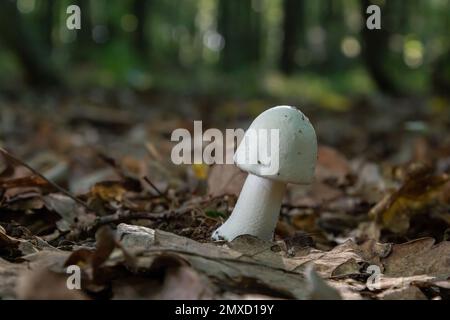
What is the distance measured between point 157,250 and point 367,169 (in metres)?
2.68

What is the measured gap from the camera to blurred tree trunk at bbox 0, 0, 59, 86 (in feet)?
30.6

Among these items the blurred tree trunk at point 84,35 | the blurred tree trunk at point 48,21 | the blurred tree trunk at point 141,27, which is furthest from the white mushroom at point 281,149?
the blurred tree trunk at point 48,21

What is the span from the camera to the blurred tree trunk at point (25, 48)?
931cm

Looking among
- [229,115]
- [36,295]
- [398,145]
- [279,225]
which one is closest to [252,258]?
[36,295]

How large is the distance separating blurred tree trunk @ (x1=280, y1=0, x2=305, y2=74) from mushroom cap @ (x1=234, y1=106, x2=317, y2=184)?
51.3 ft

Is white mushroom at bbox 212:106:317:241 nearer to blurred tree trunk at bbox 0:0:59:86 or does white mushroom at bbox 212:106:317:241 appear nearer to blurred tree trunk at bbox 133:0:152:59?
blurred tree trunk at bbox 0:0:59:86

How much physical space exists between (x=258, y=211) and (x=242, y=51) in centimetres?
2579

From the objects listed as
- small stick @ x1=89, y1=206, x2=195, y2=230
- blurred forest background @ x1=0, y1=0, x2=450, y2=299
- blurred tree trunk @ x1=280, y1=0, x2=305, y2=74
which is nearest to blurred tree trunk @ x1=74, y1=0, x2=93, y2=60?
blurred tree trunk @ x1=280, y1=0, x2=305, y2=74

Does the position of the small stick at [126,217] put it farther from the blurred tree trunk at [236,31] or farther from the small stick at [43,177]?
the blurred tree trunk at [236,31]

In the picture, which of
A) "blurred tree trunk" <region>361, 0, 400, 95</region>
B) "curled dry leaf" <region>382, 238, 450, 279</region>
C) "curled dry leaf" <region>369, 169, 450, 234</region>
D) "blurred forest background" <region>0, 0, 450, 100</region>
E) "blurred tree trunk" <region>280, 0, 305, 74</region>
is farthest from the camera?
"blurred tree trunk" <region>280, 0, 305, 74</region>

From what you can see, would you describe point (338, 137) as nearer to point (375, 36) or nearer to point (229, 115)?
point (229, 115)

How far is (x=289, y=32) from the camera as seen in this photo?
692 inches

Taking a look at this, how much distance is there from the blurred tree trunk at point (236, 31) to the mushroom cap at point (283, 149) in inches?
955

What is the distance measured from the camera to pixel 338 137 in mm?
6512
